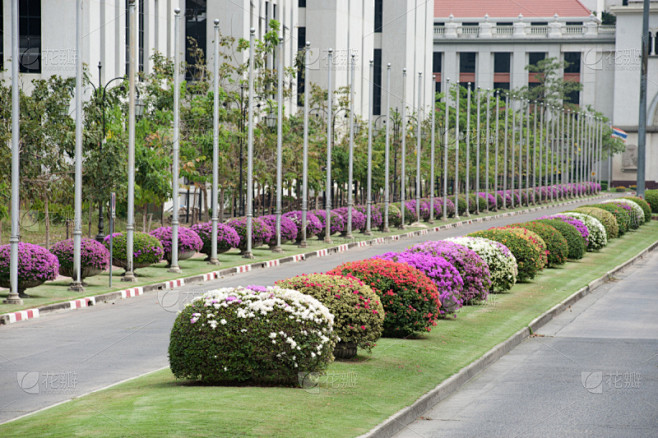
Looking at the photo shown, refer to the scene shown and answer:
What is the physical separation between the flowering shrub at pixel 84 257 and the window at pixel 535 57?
108090mm

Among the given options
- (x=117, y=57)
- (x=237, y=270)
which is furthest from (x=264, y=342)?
(x=117, y=57)

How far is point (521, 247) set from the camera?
2609 cm

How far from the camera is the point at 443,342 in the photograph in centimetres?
1598

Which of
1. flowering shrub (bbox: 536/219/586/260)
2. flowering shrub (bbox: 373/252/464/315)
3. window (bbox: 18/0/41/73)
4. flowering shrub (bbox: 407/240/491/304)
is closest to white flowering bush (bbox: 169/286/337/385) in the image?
flowering shrub (bbox: 373/252/464/315)

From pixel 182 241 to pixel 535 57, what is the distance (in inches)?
4070

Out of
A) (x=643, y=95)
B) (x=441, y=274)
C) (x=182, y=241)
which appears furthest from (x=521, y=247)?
(x=643, y=95)

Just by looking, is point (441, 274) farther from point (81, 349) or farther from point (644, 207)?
point (644, 207)

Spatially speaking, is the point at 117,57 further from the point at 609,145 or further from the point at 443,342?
the point at 609,145

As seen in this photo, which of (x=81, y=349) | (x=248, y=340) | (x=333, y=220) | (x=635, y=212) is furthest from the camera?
(x=635, y=212)

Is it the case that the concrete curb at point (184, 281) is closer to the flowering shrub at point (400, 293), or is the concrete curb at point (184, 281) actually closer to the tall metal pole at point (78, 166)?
the tall metal pole at point (78, 166)

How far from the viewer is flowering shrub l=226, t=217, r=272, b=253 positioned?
119 ft

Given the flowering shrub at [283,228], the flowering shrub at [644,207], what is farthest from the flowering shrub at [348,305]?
the flowering shrub at [644,207]

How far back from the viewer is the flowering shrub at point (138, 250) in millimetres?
27953

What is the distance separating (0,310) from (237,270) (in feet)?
38.4
